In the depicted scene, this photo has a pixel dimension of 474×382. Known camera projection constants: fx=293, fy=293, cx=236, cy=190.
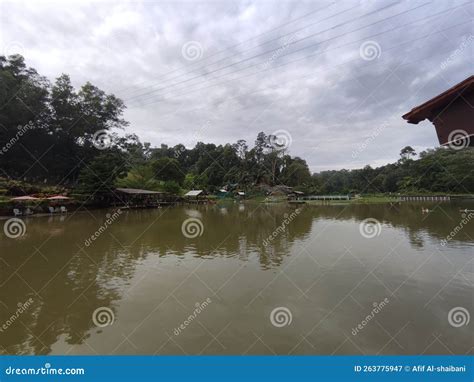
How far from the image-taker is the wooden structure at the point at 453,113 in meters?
2.63

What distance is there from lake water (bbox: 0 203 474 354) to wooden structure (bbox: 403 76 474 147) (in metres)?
3.02

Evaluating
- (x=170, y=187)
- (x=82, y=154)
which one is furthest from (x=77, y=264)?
(x=170, y=187)

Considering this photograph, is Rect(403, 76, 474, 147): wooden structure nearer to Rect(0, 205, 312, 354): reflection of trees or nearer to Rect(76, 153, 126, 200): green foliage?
Rect(0, 205, 312, 354): reflection of trees

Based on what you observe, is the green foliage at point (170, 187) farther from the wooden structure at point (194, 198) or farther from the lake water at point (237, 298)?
the lake water at point (237, 298)

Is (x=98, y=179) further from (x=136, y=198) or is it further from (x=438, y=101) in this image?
(x=438, y=101)

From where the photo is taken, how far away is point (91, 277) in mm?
7109

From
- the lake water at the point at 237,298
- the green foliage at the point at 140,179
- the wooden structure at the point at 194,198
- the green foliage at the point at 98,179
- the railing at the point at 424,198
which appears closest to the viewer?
the lake water at the point at 237,298

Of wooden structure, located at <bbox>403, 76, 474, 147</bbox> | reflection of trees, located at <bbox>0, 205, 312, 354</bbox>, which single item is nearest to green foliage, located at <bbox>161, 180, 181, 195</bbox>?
reflection of trees, located at <bbox>0, 205, 312, 354</bbox>

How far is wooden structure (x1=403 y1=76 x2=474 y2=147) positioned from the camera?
2631 mm

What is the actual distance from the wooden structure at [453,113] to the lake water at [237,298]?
3.02 m

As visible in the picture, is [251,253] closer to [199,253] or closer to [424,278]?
[199,253]

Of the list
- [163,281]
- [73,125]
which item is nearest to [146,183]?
[73,125]

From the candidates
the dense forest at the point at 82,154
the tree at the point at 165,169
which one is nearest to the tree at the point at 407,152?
the dense forest at the point at 82,154

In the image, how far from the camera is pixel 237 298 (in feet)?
19.3
